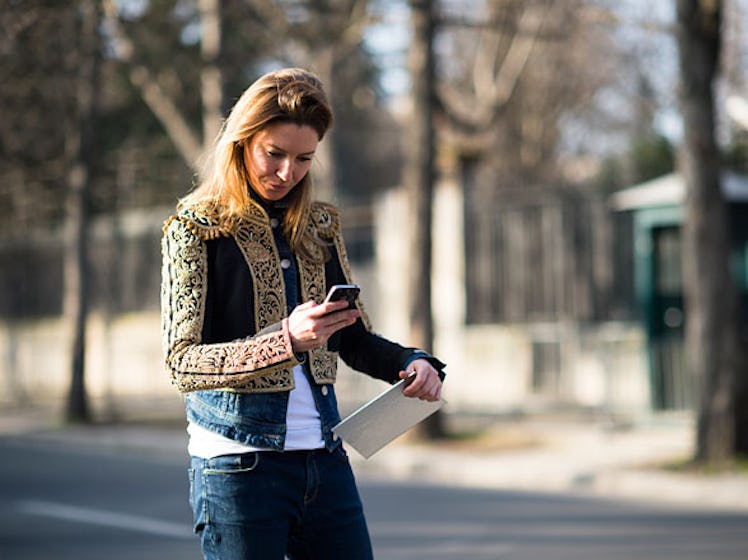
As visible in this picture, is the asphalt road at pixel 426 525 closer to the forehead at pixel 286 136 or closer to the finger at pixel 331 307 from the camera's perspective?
the forehead at pixel 286 136

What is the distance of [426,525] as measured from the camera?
8898 mm

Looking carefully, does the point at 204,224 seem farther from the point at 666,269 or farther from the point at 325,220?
the point at 666,269

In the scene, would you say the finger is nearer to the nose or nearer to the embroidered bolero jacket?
the embroidered bolero jacket

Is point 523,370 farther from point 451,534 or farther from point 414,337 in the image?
point 451,534

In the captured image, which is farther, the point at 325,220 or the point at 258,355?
the point at 325,220

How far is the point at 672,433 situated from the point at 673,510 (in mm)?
4158

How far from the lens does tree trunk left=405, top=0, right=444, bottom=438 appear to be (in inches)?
545

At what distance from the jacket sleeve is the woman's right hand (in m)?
0.04

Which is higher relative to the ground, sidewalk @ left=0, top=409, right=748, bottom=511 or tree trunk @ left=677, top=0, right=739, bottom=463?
tree trunk @ left=677, top=0, right=739, bottom=463

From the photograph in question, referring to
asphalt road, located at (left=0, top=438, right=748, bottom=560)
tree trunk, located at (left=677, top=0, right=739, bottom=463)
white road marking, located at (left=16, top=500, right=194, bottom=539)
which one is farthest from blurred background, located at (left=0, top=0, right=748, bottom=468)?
white road marking, located at (left=16, top=500, right=194, bottom=539)

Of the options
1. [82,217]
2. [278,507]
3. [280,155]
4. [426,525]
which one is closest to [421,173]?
[426,525]

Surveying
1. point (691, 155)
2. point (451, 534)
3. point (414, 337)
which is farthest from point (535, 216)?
point (451, 534)

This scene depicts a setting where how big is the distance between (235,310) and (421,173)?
11031mm

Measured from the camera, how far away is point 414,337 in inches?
549
